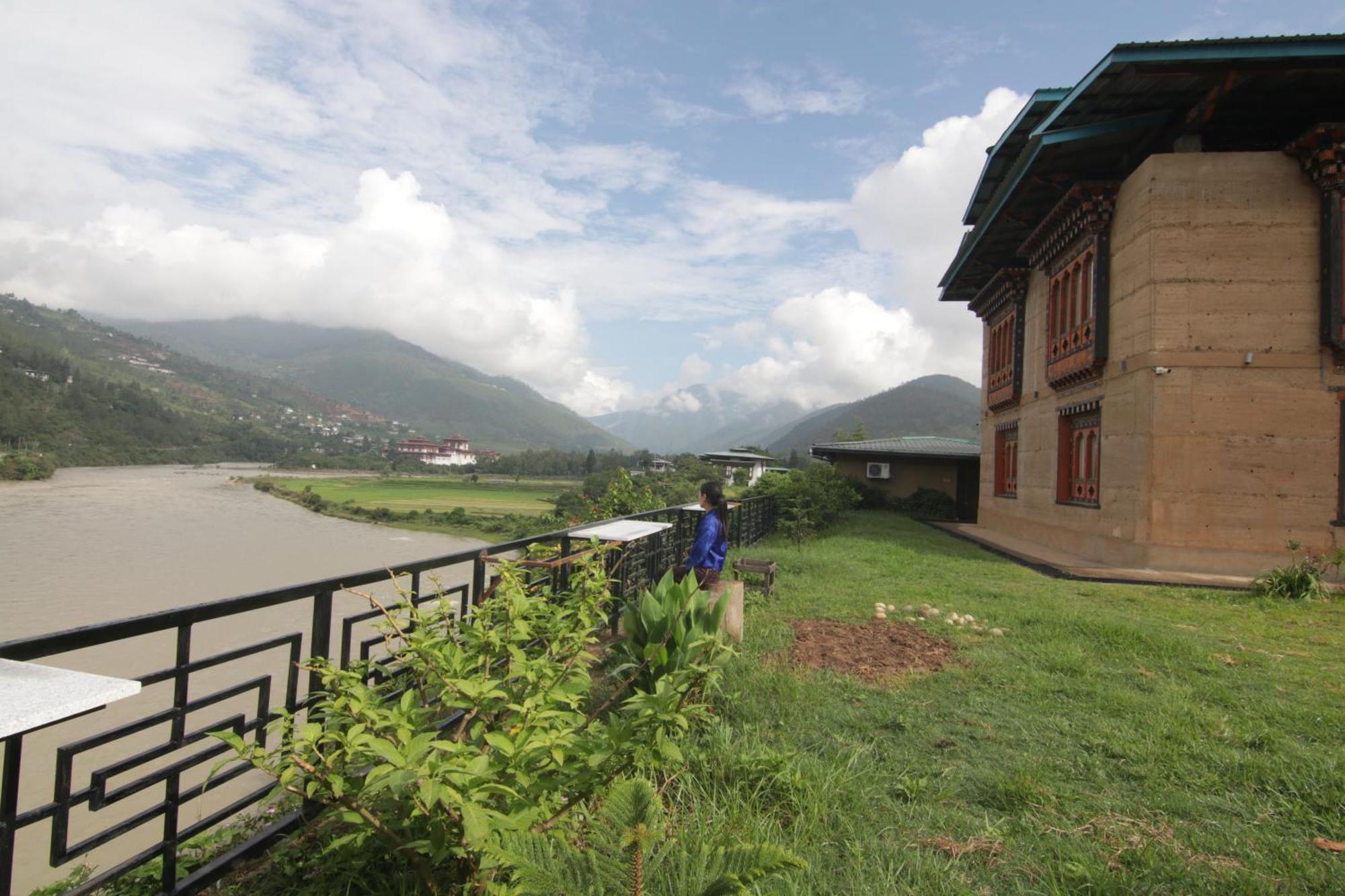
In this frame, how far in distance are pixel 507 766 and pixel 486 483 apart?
280 ft

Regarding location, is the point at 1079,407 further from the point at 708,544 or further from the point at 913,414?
the point at 913,414

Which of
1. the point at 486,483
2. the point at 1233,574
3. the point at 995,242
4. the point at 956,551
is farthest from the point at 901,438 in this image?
the point at 486,483

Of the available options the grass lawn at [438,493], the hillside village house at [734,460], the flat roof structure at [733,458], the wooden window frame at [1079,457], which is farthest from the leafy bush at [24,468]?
the wooden window frame at [1079,457]

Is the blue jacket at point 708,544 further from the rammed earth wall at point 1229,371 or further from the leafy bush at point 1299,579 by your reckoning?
the rammed earth wall at point 1229,371

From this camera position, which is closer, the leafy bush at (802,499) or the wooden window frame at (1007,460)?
the leafy bush at (802,499)

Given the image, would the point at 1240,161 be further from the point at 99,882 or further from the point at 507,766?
the point at 99,882

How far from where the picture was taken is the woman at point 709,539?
5133 millimetres

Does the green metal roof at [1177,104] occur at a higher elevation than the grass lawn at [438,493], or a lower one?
higher

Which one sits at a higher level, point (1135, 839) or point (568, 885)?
point (568, 885)

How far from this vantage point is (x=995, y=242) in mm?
14906

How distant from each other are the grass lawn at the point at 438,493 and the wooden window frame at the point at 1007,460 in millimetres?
39743

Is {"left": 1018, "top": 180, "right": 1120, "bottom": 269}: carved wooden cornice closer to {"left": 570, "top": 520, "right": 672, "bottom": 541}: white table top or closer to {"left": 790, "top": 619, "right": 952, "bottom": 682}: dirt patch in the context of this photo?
{"left": 790, "top": 619, "right": 952, "bottom": 682}: dirt patch

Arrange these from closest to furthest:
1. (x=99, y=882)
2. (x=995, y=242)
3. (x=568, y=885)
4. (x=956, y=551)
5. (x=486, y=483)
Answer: (x=568, y=885) → (x=99, y=882) → (x=956, y=551) → (x=995, y=242) → (x=486, y=483)

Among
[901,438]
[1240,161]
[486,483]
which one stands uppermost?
[1240,161]
